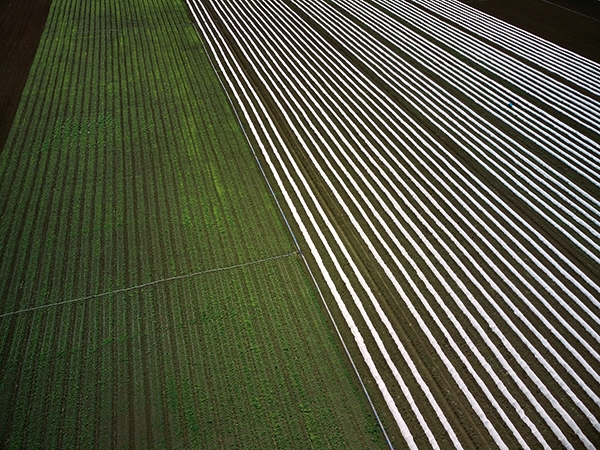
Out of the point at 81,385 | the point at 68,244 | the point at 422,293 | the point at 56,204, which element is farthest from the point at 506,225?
the point at 56,204

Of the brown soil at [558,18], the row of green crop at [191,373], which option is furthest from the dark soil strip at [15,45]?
the brown soil at [558,18]

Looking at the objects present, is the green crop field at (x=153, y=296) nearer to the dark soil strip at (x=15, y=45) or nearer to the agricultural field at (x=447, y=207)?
the dark soil strip at (x=15, y=45)

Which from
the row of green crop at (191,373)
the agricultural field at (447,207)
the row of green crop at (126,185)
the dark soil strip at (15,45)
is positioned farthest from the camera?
the dark soil strip at (15,45)

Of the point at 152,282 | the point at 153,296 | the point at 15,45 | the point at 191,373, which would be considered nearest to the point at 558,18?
the point at 152,282

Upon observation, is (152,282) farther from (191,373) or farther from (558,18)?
(558,18)

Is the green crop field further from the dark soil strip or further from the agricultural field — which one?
the agricultural field

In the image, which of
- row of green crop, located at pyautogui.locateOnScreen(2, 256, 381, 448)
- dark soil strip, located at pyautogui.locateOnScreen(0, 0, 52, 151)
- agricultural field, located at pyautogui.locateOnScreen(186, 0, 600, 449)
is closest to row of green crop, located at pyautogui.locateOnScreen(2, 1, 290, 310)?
dark soil strip, located at pyautogui.locateOnScreen(0, 0, 52, 151)
